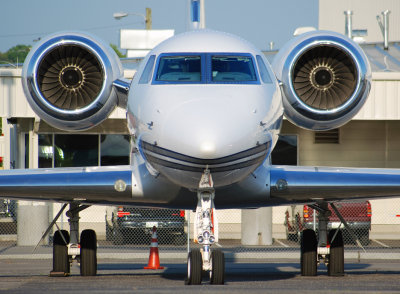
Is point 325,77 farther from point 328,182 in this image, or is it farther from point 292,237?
point 292,237

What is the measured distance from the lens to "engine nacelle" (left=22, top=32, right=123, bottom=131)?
13.4 m

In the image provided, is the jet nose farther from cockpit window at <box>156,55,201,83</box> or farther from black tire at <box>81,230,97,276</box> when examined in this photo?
black tire at <box>81,230,97,276</box>

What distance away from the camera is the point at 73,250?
545 inches

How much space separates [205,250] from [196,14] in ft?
21.8

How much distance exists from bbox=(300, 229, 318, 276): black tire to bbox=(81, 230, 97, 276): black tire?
3.34 m

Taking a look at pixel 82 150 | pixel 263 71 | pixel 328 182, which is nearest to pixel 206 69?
pixel 263 71

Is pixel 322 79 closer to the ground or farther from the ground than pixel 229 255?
farther from the ground

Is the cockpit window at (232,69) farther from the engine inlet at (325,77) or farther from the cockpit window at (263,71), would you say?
the engine inlet at (325,77)

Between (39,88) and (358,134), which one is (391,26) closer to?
(358,134)

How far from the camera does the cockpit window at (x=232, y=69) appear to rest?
36.6 feet

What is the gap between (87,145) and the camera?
27406 mm

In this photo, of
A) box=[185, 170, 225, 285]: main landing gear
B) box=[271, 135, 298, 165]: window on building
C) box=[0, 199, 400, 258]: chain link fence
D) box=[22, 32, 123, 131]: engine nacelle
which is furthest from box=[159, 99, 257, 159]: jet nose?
box=[271, 135, 298, 165]: window on building

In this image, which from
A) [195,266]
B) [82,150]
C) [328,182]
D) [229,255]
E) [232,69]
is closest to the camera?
[195,266]

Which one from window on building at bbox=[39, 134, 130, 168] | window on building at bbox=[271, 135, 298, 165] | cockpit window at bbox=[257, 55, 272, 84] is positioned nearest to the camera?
cockpit window at bbox=[257, 55, 272, 84]
